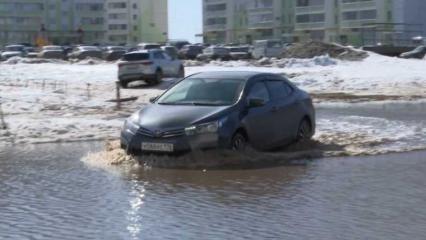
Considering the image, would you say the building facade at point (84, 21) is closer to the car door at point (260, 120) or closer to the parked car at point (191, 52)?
the parked car at point (191, 52)

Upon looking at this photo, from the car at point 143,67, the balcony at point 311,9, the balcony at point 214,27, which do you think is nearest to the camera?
the car at point 143,67

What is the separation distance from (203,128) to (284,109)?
241cm

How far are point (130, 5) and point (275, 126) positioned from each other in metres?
170

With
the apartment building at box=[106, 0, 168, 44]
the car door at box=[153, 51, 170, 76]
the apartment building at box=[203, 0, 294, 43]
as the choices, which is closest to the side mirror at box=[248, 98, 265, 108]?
the car door at box=[153, 51, 170, 76]

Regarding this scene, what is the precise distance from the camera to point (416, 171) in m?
11.5

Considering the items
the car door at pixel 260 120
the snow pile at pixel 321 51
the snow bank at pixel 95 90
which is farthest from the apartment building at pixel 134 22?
the car door at pixel 260 120

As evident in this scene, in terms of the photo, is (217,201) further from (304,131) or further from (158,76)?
(158,76)

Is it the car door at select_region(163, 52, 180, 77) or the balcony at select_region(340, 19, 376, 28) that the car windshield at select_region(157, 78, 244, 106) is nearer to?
the car door at select_region(163, 52, 180, 77)

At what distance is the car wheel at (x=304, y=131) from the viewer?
14242 mm

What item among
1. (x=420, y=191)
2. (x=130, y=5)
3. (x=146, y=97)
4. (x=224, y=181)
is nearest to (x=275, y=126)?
(x=224, y=181)

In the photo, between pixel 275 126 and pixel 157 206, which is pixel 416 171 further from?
pixel 157 206

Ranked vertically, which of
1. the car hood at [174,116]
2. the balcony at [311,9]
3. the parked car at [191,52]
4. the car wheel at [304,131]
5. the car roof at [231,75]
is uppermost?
the balcony at [311,9]

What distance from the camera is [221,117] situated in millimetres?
11859

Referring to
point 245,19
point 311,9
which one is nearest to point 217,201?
point 311,9
